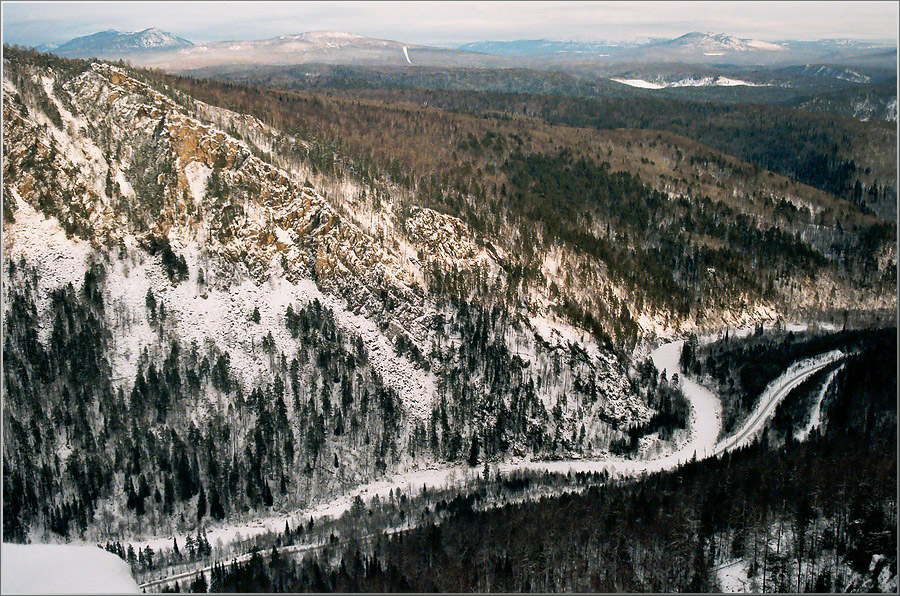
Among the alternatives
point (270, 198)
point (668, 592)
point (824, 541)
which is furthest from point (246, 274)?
point (824, 541)

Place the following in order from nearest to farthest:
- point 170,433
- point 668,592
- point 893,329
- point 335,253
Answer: point 668,592
point 170,433
point 335,253
point 893,329

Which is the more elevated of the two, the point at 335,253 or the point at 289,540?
the point at 335,253

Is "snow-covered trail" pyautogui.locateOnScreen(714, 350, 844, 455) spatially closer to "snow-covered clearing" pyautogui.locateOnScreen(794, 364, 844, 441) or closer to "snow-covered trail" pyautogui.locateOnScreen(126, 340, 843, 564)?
"snow-covered trail" pyautogui.locateOnScreen(126, 340, 843, 564)

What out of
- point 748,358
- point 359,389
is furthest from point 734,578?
point 748,358

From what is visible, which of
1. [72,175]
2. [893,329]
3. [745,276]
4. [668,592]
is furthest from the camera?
[745,276]

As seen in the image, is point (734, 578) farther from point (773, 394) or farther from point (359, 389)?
point (773, 394)

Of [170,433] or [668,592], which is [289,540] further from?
[668,592]

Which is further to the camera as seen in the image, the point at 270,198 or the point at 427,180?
the point at 427,180
